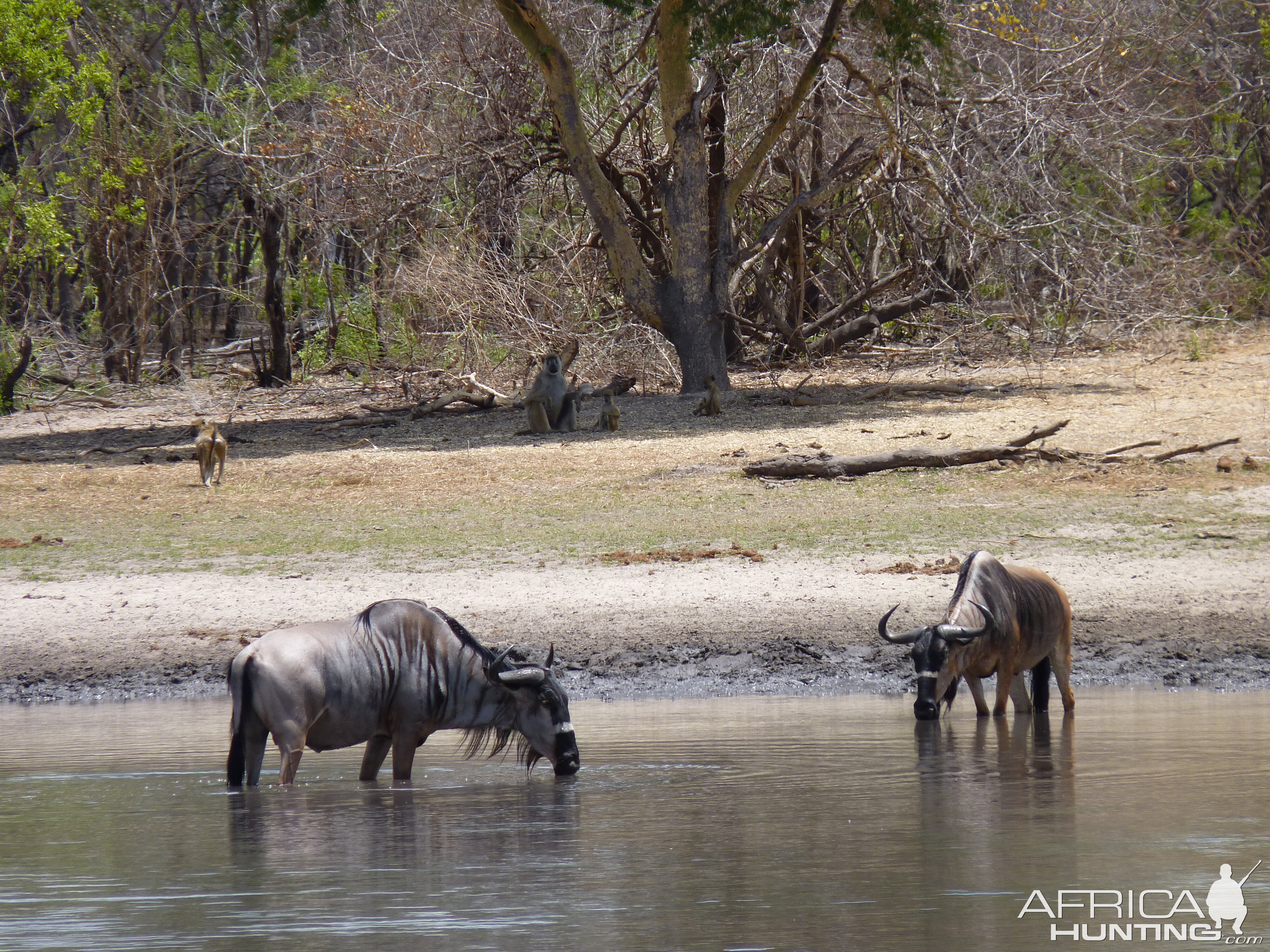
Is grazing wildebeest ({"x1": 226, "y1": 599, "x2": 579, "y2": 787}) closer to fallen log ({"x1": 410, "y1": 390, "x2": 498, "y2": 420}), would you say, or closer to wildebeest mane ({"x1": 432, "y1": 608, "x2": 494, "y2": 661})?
wildebeest mane ({"x1": 432, "y1": 608, "x2": 494, "y2": 661})

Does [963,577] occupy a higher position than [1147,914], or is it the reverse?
[963,577]

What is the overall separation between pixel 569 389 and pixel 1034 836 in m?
15.2

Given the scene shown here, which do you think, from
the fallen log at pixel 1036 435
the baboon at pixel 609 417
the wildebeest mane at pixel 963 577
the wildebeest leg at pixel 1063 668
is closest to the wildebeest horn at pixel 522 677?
the wildebeest mane at pixel 963 577

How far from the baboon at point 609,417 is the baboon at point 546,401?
528 millimetres

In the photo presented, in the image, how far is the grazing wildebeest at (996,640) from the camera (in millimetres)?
8914

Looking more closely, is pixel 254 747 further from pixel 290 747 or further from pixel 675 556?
pixel 675 556

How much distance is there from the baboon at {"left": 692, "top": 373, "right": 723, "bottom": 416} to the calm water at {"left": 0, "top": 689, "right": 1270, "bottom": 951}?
418 inches

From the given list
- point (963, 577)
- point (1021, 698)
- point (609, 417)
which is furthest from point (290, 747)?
point (609, 417)

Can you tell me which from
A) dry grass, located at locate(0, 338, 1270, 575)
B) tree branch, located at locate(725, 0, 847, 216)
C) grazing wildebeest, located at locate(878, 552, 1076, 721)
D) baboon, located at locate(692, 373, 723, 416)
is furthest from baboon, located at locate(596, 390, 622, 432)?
grazing wildebeest, located at locate(878, 552, 1076, 721)

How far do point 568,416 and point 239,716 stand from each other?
41.5 feet

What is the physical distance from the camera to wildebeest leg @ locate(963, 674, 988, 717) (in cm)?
923

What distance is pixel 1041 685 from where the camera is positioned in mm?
9875

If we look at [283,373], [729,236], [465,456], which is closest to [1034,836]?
[465,456]

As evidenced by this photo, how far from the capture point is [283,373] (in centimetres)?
2712
